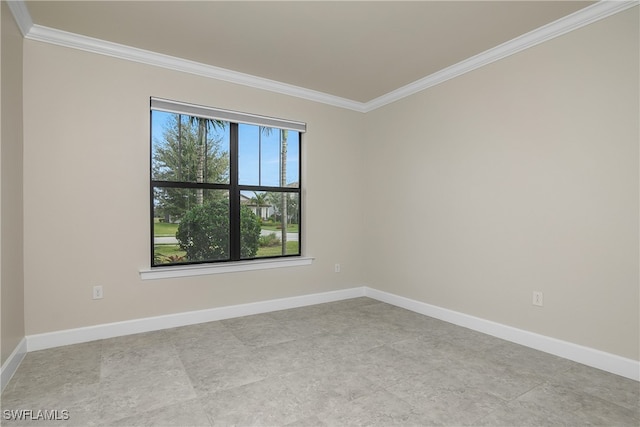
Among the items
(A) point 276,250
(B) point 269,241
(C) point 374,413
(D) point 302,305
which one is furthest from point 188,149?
(C) point 374,413

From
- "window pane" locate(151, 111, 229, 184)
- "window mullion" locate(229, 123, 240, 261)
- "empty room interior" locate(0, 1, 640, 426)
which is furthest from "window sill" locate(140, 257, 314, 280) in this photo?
"window pane" locate(151, 111, 229, 184)

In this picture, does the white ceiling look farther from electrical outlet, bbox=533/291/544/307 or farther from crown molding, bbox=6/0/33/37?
electrical outlet, bbox=533/291/544/307

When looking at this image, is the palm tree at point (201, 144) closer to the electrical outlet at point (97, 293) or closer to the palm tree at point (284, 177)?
the palm tree at point (284, 177)

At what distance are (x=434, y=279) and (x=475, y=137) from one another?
153 centimetres

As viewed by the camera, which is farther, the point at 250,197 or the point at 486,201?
the point at 250,197

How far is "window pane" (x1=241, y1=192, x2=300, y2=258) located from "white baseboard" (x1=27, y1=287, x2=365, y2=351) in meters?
0.60

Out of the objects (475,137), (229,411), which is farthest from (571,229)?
(229,411)

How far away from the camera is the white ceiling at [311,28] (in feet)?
8.03

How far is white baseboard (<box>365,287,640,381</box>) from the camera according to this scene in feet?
7.73

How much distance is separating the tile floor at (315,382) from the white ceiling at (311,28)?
8.49 ft

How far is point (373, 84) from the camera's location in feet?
12.8

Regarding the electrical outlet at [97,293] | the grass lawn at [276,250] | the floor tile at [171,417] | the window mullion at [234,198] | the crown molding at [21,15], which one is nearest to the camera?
the floor tile at [171,417]

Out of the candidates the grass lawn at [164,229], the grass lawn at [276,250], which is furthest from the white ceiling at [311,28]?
the grass lawn at [276,250]

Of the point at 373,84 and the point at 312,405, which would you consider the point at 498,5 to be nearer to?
the point at 373,84
